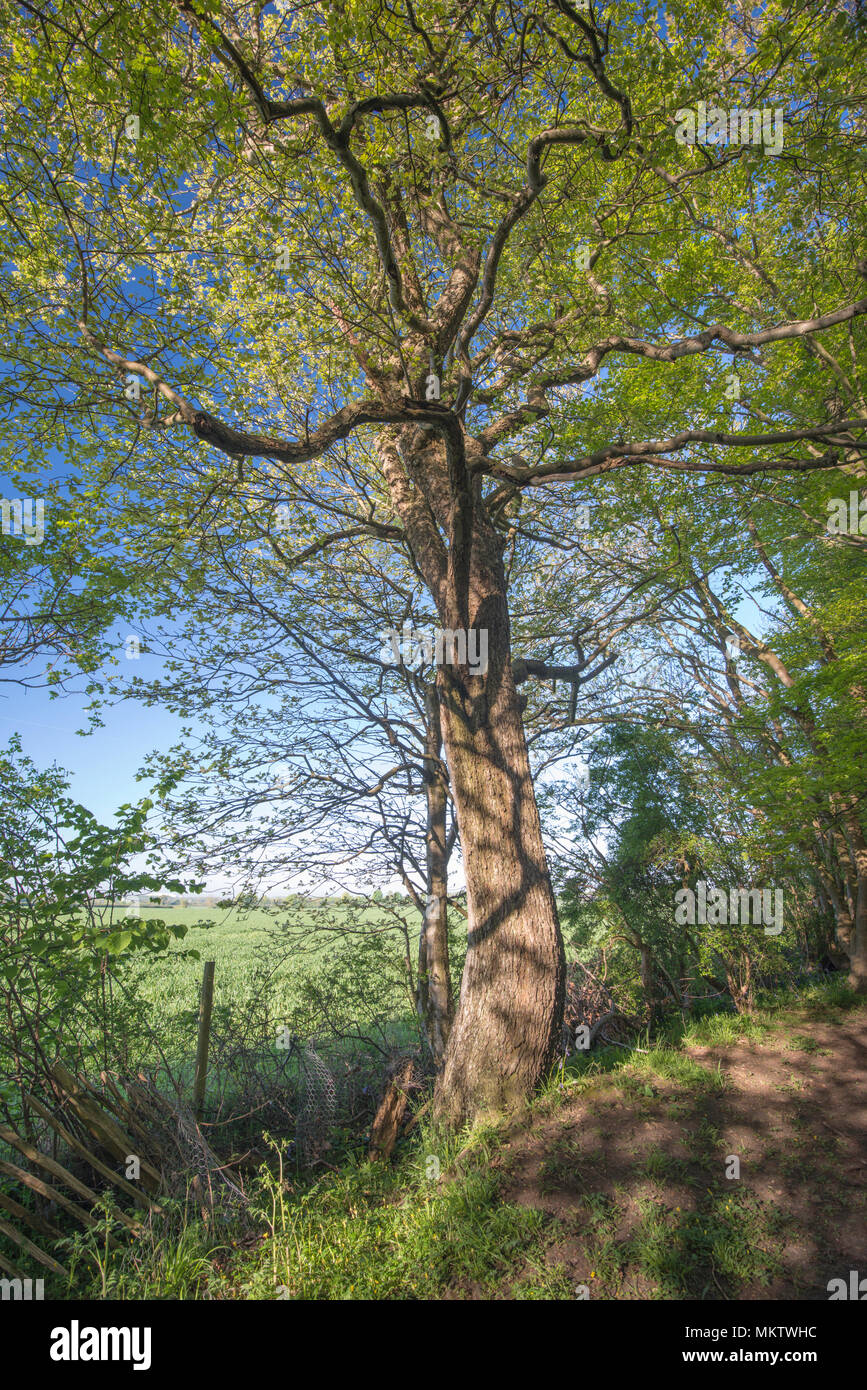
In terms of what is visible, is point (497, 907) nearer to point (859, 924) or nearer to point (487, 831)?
point (487, 831)

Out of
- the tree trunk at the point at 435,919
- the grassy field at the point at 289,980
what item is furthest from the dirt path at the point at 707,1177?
the grassy field at the point at 289,980

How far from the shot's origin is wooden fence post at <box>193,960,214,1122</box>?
559 centimetres

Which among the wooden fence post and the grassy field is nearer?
the wooden fence post

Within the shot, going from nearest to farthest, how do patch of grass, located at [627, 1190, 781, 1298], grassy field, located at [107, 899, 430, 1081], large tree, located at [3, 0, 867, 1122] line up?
1. patch of grass, located at [627, 1190, 781, 1298]
2. large tree, located at [3, 0, 867, 1122]
3. grassy field, located at [107, 899, 430, 1081]

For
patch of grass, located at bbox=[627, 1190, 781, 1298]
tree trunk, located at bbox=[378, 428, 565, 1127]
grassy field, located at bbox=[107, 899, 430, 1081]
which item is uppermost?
tree trunk, located at bbox=[378, 428, 565, 1127]

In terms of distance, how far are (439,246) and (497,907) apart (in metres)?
7.48

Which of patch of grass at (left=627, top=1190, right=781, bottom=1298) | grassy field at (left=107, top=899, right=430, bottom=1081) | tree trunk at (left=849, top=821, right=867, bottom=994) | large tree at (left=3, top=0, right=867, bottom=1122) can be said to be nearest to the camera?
patch of grass at (left=627, top=1190, right=781, bottom=1298)

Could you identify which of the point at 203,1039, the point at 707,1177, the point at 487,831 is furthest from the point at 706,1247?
the point at 203,1039

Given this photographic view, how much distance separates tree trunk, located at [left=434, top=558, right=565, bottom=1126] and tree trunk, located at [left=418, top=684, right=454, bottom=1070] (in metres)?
1.71

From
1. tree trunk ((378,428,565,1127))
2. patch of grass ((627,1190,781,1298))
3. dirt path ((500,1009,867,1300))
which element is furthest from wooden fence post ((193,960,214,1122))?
patch of grass ((627,1190,781,1298))

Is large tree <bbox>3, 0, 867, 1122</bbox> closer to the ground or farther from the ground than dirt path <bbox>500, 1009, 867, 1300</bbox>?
farther from the ground

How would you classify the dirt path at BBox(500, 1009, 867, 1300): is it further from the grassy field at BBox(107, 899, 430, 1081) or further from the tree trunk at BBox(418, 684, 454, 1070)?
the grassy field at BBox(107, 899, 430, 1081)
